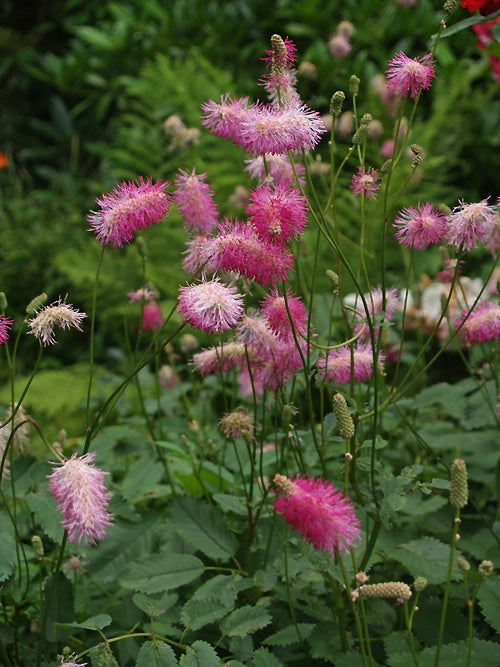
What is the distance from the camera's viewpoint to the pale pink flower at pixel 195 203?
0.92 meters

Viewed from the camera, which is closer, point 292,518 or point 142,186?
point 292,518

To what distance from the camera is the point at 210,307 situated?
74cm

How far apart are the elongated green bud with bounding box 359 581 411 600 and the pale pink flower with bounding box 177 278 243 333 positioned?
0.88 ft

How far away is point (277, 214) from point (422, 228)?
19 cm

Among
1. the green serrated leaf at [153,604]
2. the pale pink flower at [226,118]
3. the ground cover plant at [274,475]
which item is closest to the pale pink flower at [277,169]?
the ground cover plant at [274,475]

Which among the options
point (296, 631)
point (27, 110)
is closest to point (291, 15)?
point (27, 110)

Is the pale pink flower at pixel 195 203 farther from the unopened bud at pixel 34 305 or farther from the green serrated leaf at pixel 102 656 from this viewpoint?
the green serrated leaf at pixel 102 656

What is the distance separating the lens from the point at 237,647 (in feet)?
2.98

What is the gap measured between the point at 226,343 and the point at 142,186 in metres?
0.30

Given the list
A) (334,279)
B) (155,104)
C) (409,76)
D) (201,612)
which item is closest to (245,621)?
(201,612)

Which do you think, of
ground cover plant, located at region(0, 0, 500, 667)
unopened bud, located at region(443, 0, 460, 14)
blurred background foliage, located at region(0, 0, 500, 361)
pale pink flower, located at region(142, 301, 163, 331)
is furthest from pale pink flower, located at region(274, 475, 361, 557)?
blurred background foliage, located at region(0, 0, 500, 361)

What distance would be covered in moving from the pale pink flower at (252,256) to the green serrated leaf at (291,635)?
1.40ft

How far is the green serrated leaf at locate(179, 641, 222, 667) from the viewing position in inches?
31.0

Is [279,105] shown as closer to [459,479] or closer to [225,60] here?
[459,479]
